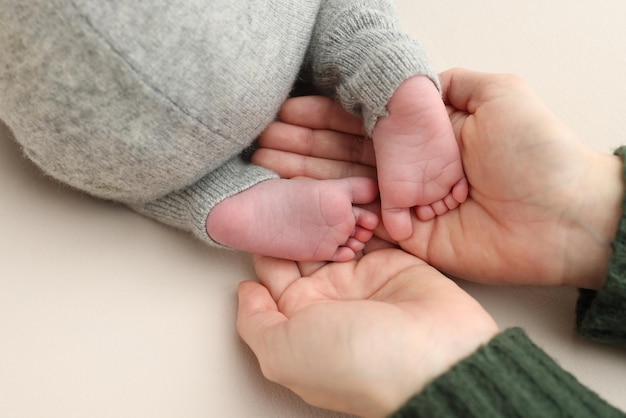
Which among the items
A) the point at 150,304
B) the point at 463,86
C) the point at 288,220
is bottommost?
the point at 150,304

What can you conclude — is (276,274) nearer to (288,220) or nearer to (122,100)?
(288,220)

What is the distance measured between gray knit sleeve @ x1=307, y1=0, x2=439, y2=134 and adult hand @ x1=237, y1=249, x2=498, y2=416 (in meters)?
0.23

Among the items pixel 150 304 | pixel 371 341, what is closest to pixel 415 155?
pixel 371 341

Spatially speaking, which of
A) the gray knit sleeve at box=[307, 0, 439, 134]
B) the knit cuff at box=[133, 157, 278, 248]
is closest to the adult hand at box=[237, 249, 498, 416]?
the knit cuff at box=[133, 157, 278, 248]

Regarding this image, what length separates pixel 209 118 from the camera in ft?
2.23

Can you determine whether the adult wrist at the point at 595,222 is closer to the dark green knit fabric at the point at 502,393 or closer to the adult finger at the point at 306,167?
the dark green knit fabric at the point at 502,393

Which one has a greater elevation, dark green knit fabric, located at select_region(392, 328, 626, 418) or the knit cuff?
the knit cuff

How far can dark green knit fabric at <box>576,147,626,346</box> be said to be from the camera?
Result: 0.62 metres

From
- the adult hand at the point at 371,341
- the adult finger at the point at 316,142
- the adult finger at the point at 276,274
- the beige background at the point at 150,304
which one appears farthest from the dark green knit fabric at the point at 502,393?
the adult finger at the point at 316,142

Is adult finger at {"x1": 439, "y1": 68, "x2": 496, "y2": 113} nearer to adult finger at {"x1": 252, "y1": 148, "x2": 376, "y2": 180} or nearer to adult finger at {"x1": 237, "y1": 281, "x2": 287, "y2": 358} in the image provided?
adult finger at {"x1": 252, "y1": 148, "x2": 376, "y2": 180}

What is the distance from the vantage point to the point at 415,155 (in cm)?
72

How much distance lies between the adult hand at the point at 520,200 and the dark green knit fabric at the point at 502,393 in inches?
6.2

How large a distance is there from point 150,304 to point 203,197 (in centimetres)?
15

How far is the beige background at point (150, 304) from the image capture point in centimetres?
69
